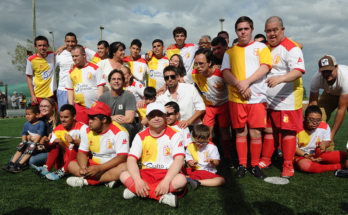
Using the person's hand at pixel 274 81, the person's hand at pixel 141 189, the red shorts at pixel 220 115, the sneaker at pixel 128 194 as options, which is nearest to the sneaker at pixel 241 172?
the red shorts at pixel 220 115

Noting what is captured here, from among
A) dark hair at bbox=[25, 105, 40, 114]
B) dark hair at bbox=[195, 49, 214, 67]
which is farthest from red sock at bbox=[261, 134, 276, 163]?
dark hair at bbox=[25, 105, 40, 114]

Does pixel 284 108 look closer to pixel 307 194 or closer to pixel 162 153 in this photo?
pixel 307 194

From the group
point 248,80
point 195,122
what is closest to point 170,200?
point 195,122

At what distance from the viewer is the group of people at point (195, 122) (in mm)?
3146

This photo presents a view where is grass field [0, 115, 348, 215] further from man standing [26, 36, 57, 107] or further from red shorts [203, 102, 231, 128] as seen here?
man standing [26, 36, 57, 107]

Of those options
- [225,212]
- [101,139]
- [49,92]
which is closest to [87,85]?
[49,92]

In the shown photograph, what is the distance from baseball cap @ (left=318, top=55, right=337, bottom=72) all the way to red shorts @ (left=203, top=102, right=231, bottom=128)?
1784 millimetres

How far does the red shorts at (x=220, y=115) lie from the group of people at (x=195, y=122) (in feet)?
0.06

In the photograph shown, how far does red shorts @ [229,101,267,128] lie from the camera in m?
3.59

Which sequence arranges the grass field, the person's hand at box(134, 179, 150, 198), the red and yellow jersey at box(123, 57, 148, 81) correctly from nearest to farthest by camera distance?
1. the grass field
2. the person's hand at box(134, 179, 150, 198)
3. the red and yellow jersey at box(123, 57, 148, 81)

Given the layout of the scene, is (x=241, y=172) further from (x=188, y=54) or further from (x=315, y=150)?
(x=188, y=54)

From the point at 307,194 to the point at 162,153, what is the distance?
1927 mm

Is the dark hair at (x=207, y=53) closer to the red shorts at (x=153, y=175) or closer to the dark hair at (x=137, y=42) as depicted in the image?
the red shorts at (x=153, y=175)

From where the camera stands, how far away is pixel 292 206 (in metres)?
2.60
